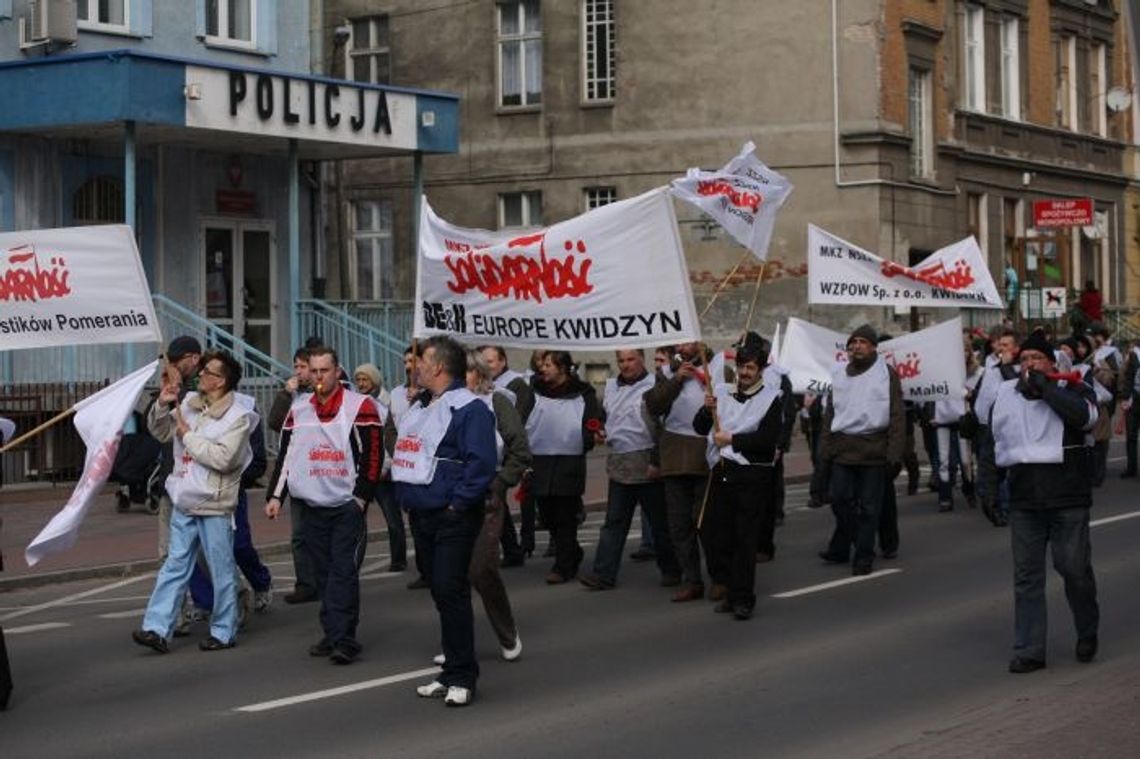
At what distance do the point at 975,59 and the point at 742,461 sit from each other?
3053 centimetres

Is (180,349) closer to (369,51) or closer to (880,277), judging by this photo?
(880,277)

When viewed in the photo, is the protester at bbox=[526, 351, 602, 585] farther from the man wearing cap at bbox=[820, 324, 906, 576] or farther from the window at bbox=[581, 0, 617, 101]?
the window at bbox=[581, 0, 617, 101]

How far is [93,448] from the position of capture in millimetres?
11320

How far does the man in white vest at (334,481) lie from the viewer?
1153 centimetres

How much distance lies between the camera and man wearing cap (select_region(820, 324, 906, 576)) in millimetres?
15102

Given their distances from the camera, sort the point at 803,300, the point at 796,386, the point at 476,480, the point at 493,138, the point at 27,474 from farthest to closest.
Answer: the point at 493,138 < the point at 803,300 < the point at 27,474 < the point at 796,386 < the point at 476,480

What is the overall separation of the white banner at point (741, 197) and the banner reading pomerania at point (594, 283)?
246cm

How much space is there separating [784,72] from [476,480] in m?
27.7

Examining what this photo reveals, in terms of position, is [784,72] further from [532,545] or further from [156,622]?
[156,622]

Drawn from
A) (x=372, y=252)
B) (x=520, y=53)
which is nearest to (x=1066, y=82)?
(x=520, y=53)

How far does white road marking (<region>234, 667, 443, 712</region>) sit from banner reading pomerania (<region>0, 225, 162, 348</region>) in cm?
270

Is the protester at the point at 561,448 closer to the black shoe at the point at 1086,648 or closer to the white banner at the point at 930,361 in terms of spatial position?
the white banner at the point at 930,361

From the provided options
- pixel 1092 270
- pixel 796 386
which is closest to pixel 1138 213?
pixel 1092 270

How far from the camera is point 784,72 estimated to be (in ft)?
121
